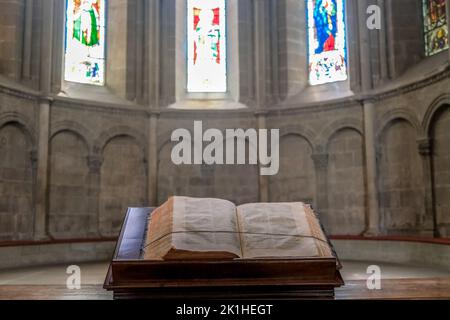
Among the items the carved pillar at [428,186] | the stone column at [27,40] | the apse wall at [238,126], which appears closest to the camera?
the carved pillar at [428,186]

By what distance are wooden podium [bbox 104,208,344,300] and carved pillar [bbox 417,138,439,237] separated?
9.19 m

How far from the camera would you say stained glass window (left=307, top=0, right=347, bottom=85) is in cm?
1414

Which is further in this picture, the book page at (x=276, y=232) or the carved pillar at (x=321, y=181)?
the carved pillar at (x=321, y=181)

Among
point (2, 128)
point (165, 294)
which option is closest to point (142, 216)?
point (165, 294)

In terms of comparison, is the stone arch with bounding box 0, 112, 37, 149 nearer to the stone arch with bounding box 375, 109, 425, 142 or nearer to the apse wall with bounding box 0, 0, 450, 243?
the apse wall with bounding box 0, 0, 450, 243

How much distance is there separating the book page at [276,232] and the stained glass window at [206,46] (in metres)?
11.8

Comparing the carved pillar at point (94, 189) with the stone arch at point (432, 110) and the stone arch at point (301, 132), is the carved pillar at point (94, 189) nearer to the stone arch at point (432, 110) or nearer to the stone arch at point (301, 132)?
the stone arch at point (301, 132)

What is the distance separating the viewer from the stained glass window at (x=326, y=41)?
46.4ft

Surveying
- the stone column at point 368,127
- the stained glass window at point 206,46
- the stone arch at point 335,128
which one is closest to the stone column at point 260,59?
the stained glass window at point 206,46

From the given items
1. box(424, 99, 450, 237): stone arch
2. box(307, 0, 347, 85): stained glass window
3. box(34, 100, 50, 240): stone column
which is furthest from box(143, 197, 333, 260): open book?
box(307, 0, 347, 85): stained glass window

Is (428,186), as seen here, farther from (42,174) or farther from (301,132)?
(42,174)

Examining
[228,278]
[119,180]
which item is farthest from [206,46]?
[228,278]

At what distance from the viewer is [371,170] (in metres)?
12.5

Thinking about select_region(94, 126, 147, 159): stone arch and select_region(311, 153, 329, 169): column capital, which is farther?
select_region(311, 153, 329, 169): column capital
